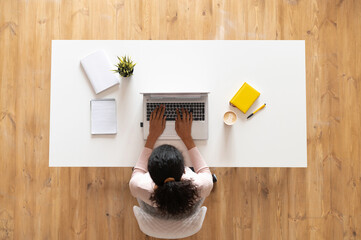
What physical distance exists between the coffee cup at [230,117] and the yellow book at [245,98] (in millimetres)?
44

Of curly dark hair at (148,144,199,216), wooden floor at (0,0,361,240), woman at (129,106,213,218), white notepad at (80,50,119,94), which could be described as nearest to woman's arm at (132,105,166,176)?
woman at (129,106,213,218)

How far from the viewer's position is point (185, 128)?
1.17 metres

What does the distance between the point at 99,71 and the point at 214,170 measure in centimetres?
95

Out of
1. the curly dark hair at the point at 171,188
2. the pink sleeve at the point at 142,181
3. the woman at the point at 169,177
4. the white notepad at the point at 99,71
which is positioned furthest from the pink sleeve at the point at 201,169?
the white notepad at the point at 99,71

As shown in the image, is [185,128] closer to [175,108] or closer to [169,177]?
[175,108]

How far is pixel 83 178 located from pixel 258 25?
155 centimetres

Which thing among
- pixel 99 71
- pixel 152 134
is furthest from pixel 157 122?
pixel 99 71

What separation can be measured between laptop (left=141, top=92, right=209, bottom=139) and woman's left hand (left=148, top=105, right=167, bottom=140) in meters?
0.02

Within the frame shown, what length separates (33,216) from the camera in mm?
1644

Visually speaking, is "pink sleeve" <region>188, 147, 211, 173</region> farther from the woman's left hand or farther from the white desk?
the woman's left hand

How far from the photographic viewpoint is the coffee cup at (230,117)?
1.21 meters

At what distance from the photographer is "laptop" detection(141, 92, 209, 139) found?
1181mm

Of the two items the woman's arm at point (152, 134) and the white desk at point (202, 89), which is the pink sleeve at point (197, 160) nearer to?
the white desk at point (202, 89)

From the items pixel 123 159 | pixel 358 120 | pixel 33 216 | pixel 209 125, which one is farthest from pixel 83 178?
pixel 358 120
